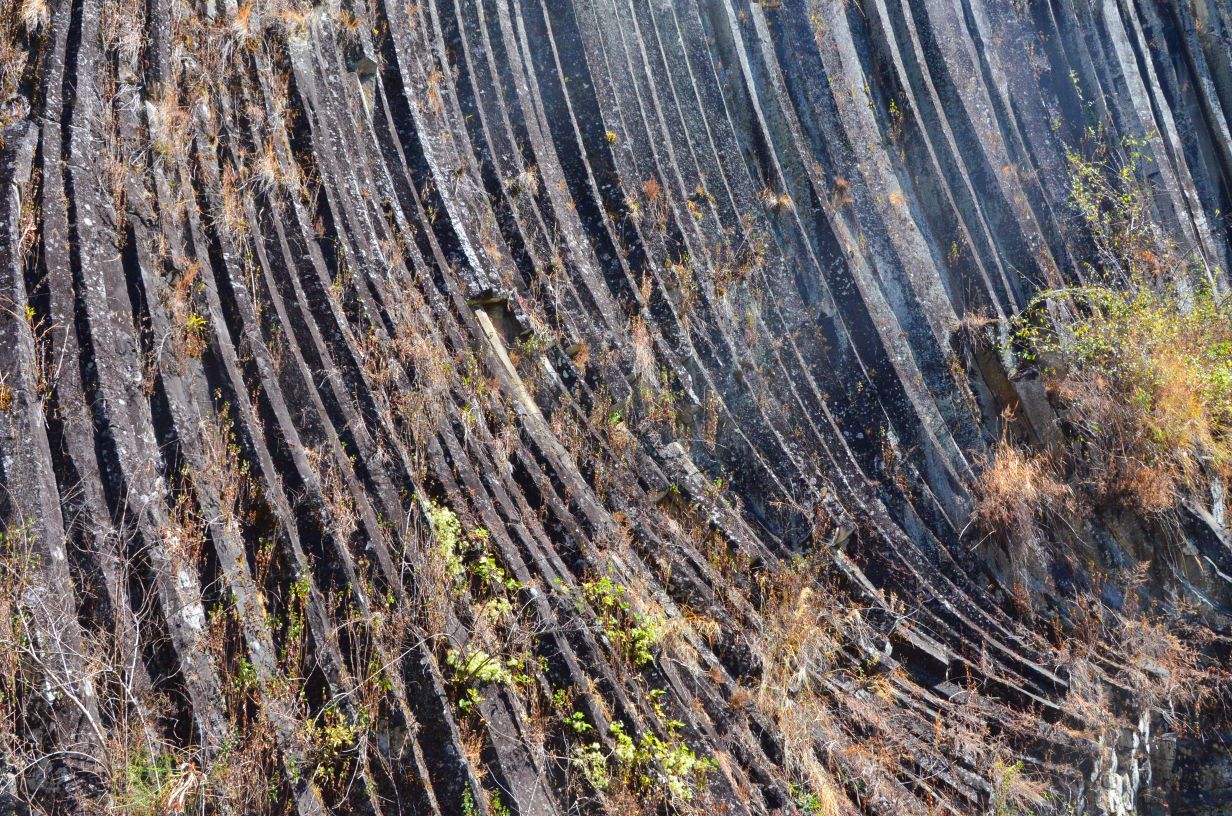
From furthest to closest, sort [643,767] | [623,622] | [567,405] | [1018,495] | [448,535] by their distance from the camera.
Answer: [1018,495], [567,405], [623,622], [448,535], [643,767]

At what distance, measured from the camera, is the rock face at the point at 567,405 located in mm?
4129

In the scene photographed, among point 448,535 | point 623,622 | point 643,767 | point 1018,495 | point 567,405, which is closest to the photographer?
point 643,767

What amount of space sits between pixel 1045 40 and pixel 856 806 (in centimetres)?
892

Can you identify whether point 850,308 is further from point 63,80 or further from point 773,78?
point 63,80

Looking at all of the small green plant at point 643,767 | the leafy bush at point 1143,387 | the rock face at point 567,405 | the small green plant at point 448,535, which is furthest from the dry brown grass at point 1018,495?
the small green plant at point 448,535

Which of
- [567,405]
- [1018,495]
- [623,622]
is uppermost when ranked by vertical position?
[567,405]

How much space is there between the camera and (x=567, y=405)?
20.9 ft

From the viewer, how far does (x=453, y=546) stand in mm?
4758

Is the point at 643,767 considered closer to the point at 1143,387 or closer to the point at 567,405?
the point at 567,405

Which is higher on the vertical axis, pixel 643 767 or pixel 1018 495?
pixel 643 767

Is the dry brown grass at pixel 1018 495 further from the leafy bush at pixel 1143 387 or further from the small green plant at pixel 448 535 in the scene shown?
the small green plant at pixel 448 535

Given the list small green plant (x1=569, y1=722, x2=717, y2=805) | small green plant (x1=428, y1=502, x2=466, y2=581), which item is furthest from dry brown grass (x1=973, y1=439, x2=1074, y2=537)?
small green plant (x1=428, y1=502, x2=466, y2=581)

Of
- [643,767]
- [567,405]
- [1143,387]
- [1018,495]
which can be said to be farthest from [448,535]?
[1143,387]

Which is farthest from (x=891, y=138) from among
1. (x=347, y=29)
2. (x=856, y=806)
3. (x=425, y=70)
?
(x=856, y=806)
